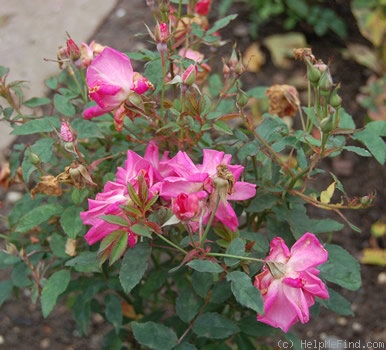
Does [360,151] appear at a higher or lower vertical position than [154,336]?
higher

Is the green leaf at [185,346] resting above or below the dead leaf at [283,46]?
above

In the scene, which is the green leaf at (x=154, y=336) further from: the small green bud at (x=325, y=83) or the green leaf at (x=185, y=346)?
the small green bud at (x=325, y=83)

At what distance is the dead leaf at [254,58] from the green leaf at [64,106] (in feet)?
4.32

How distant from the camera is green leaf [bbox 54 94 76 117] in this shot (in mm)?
1112

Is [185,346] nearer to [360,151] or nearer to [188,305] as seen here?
[188,305]

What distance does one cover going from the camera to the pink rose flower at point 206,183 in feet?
2.72

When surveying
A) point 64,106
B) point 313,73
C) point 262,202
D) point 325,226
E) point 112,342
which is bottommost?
point 112,342

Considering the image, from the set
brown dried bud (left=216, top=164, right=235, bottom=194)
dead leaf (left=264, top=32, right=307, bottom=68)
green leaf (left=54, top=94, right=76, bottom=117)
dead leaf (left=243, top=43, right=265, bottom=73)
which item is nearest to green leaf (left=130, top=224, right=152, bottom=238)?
brown dried bud (left=216, top=164, right=235, bottom=194)

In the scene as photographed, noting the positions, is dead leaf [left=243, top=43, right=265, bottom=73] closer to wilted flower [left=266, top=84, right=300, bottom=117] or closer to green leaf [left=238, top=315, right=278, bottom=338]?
wilted flower [left=266, top=84, right=300, bottom=117]

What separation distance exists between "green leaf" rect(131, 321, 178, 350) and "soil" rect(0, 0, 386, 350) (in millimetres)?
673

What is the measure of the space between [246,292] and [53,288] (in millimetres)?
386

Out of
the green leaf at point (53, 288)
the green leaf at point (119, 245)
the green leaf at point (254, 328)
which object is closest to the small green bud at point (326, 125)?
the green leaf at point (119, 245)

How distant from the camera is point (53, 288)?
107cm

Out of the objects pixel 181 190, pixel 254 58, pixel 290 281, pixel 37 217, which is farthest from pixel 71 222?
pixel 254 58
